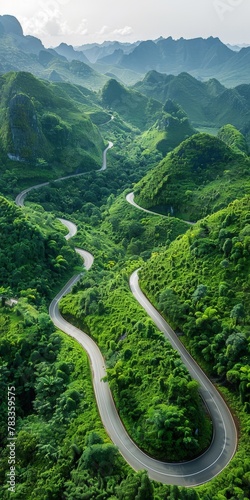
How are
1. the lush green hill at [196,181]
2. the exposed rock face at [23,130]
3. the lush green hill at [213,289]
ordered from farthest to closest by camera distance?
the exposed rock face at [23,130]
the lush green hill at [196,181]
the lush green hill at [213,289]

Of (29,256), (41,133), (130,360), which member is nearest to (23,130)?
(41,133)

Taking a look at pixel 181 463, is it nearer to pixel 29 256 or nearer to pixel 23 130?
pixel 29 256

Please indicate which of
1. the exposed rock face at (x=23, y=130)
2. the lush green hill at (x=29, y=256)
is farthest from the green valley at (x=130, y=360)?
the exposed rock face at (x=23, y=130)

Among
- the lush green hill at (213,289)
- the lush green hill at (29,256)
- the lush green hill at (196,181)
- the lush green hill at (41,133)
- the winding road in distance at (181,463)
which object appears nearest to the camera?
the winding road in distance at (181,463)

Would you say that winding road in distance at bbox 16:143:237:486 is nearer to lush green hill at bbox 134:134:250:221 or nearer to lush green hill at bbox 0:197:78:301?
lush green hill at bbox 0:197:78:301

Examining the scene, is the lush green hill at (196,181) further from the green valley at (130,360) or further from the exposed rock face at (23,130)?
the exposed rock face at (23,130)

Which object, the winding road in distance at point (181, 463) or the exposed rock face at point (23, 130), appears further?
the exposed rock face at point (23, 130)

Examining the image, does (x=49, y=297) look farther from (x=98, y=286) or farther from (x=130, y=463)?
(x=130, y=463)
